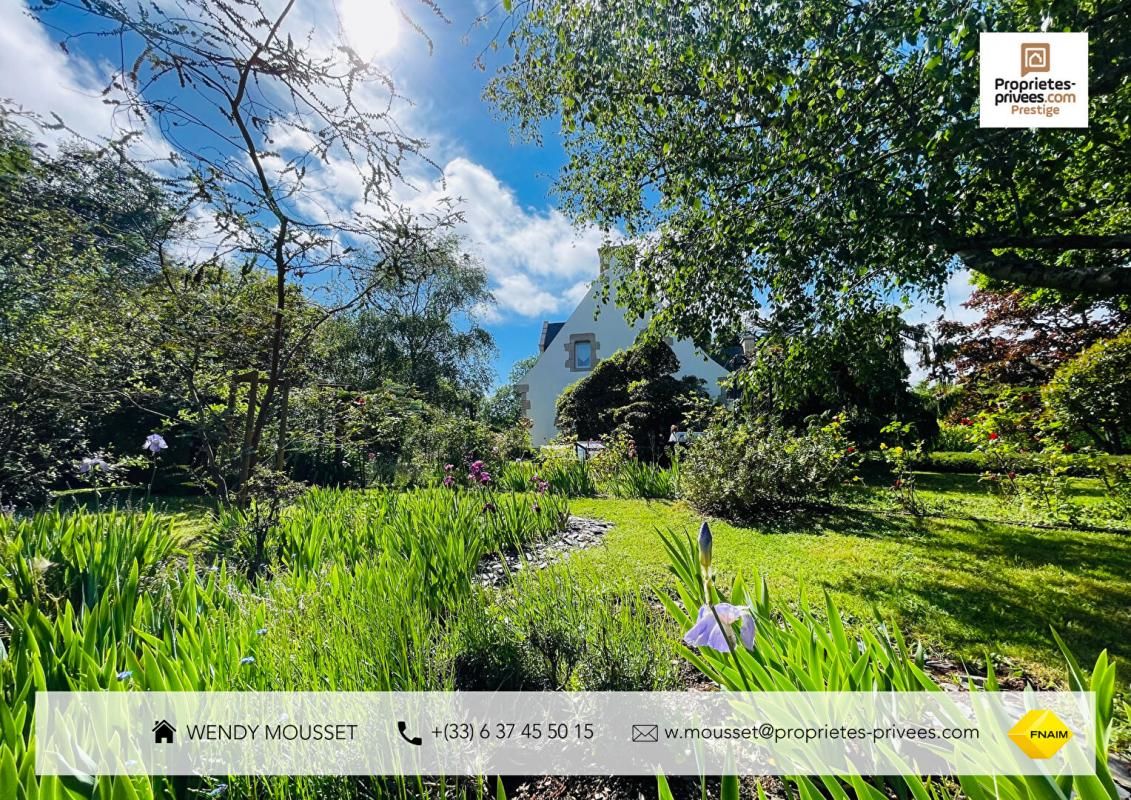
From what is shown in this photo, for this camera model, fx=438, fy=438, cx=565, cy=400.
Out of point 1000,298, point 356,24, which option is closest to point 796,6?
point 356,24

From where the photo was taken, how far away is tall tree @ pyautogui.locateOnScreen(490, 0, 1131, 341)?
2764 mm

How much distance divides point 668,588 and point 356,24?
4.06 m

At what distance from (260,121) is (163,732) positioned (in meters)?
3.27

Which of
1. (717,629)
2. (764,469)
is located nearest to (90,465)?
(717,629)

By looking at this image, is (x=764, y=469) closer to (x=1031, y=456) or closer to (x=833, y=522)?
(x=833, y=522)

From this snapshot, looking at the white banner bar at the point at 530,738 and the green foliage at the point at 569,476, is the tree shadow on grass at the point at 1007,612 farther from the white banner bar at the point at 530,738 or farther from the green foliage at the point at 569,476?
the green foliage at the point at 569,476

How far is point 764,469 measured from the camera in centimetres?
618

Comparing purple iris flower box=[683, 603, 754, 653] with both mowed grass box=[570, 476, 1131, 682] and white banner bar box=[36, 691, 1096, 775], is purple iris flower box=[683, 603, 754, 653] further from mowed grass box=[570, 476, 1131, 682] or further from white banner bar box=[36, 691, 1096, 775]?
mowed grass box=[570, 476, 1131, 682]

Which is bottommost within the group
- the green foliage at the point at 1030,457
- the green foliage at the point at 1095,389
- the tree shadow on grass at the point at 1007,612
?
the tree shadow on grass at the point at 1007,612

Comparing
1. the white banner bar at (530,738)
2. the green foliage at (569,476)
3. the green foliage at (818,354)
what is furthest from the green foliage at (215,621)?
the green foliage at (569,476)

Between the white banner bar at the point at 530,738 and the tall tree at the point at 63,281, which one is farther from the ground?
the tall tree at the point at 63,281

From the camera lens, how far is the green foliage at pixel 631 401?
12273 mm

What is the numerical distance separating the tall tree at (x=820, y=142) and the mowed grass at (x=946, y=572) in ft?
7.43

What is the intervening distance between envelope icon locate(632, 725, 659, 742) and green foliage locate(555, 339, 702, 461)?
9483mm
